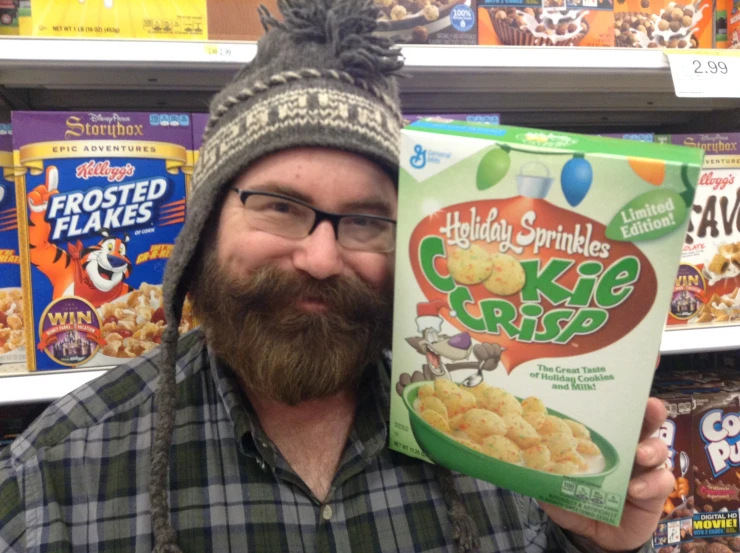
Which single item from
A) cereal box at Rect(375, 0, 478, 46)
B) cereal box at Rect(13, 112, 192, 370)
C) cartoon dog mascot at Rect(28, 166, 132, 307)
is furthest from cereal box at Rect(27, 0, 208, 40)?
cereal box at Rect(375, 0, 478, 46)

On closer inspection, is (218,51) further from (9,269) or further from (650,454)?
(650,454)

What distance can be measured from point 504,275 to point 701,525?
1023 mm

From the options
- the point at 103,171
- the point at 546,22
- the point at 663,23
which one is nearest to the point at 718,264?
the point at 663,23

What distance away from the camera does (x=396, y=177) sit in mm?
891

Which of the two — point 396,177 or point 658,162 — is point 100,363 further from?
point 658,162

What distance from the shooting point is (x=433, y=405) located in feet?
2.32

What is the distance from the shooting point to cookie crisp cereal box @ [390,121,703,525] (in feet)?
1.92

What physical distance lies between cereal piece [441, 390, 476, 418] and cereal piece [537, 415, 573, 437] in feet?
0.28

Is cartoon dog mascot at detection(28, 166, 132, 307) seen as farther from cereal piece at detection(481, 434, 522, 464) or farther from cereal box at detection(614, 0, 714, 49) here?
cereal box at detection(614, 0, 714, 49)

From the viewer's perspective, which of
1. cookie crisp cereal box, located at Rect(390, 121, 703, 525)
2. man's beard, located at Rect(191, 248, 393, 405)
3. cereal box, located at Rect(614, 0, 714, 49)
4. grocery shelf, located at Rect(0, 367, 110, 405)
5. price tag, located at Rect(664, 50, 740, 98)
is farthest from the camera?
cereal box, located at Rect(614, 0, 714, 49)

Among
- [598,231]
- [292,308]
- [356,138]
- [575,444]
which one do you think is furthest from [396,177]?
[575,444]

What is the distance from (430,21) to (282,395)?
31.5 inches

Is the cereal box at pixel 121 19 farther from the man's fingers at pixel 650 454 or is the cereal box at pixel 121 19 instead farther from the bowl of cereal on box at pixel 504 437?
the man's fingers at pixel 650 454

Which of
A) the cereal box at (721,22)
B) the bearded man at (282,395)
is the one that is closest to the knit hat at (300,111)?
the bearded man at (282,395)
